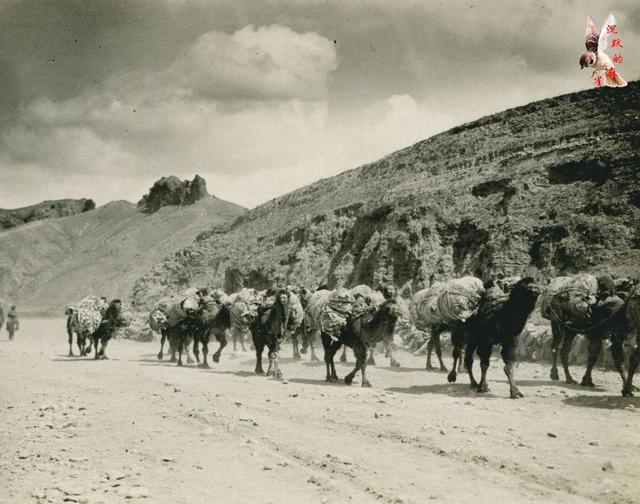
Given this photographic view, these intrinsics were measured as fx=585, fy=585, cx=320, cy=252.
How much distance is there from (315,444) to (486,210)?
27182mm

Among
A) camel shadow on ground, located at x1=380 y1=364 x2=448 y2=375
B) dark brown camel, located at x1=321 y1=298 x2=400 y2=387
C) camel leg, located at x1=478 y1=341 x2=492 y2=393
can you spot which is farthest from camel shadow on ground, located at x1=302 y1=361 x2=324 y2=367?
camel leg, located at x1=478 y1=341 x2=492 y2=393

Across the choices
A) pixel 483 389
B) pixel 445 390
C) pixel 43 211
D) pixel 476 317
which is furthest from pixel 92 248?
pixel 483 389

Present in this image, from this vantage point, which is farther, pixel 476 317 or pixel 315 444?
pixel 476 317

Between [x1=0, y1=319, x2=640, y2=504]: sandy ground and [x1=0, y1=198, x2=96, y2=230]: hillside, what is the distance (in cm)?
17862

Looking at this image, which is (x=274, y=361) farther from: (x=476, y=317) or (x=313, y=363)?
(x=476, y=317)

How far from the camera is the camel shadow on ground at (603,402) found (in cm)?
1102

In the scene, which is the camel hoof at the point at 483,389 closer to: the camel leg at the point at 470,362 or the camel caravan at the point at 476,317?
the camel caravan at the point at 476,317

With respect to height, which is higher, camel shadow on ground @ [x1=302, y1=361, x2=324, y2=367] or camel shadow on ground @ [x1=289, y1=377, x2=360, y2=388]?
camel shadow on ground @ [x1=302, y1=361, x2=324, y2=367]

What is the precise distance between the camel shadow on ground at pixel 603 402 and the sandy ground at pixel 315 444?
79 mm

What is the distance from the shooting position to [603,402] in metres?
11.4

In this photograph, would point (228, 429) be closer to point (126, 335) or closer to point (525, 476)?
point (525, 476)

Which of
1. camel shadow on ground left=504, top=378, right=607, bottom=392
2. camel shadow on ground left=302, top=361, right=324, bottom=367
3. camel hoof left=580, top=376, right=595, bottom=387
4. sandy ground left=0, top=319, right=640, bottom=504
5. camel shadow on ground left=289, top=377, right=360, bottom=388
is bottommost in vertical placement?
sandy ground left=0, top=319, right=640, bottom=504

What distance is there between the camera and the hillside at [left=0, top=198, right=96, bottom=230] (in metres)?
176

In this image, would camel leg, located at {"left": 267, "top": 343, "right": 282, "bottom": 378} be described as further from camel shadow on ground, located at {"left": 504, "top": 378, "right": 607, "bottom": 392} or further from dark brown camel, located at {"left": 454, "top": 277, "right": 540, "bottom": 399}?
camel shadow on ground, located at {"left": 504, "top": 378, "right": 607, "bottom": 392}
